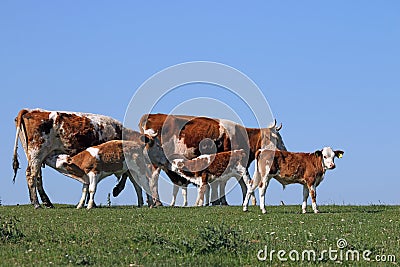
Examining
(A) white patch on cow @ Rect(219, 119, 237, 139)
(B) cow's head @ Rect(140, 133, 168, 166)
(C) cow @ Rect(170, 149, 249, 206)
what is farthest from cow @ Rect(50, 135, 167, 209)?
(A) white patch on cow @ Rect(219, 119, 237, 139)

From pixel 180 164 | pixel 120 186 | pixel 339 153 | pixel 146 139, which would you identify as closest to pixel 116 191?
pixel 120 186

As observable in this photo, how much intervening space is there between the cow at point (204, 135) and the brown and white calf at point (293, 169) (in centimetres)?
603

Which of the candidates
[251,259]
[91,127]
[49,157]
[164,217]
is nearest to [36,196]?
[49,157]

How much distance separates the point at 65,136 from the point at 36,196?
2.10 meters

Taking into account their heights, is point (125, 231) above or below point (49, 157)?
below

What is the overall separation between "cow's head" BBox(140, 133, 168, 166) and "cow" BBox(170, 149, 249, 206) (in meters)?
0.47

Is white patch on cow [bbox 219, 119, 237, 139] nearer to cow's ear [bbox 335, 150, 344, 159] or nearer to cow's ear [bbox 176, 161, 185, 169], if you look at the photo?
cow's ear [bbox 176, 161, 185, 169]

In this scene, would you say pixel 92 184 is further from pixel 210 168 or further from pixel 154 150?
pixel 210 168

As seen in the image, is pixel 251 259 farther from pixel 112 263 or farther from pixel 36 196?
pixel 36 196

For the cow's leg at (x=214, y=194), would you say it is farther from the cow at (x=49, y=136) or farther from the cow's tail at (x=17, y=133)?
the cow's tail at (x=17, y=133)

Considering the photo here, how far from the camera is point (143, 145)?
76.3 ft

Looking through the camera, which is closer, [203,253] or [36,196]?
[203,253]

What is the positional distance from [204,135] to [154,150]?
3050 mm

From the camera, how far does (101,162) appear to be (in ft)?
70.1
